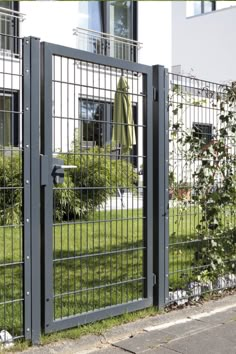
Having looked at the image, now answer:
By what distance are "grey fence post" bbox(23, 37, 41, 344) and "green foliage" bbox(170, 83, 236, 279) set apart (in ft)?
5.90

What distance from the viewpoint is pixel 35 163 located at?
3.99 metres

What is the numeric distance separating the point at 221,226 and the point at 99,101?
2076 millimetres

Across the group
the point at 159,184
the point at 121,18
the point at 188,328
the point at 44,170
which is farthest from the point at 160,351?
the point at 121,18

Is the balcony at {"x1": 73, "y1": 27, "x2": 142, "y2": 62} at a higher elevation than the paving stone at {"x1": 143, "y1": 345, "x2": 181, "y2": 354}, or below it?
higher

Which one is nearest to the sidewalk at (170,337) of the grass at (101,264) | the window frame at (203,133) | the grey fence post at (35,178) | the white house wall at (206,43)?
the grass at (101,264)

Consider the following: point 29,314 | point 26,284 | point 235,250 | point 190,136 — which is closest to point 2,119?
point 26,284

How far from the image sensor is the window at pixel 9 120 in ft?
12.7

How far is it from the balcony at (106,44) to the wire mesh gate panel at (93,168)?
9.40 m

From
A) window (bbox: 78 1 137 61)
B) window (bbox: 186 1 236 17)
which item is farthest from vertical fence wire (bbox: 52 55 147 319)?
window (bbox: 186 1 236 17)

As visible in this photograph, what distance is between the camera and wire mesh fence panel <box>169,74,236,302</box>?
17.1ft

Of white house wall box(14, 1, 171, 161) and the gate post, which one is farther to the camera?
the gate post

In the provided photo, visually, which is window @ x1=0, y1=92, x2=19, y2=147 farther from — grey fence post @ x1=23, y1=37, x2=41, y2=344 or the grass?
the grass

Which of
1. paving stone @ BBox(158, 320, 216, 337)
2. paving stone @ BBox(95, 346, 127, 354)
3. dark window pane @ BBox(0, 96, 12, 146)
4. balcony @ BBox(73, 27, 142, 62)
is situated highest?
balcony @ BBox(73, 27, 142, 62)

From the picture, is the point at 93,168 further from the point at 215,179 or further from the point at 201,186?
the point at 215,179
